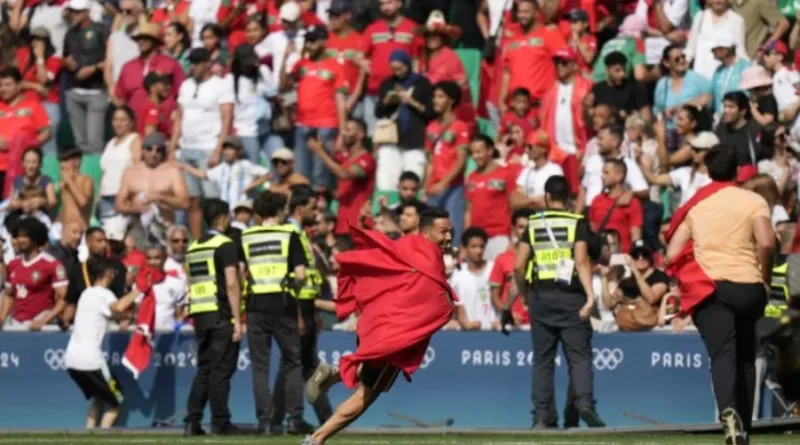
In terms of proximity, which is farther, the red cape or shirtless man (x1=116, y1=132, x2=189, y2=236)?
shirtless man (x1=116, y1=132, x2=189, y2=236)

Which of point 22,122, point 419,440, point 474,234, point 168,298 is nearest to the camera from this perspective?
point 419,440

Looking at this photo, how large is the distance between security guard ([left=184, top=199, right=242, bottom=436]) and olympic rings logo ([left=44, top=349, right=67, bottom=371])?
10.2 feet

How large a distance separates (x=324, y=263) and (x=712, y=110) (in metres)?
4.96

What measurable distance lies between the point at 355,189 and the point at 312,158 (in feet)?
2.67

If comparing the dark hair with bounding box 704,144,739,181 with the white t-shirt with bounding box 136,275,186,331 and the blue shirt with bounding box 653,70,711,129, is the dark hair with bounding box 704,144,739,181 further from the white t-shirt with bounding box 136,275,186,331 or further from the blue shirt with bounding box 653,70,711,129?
the white t-shirt with bounding box 136,275,186,331

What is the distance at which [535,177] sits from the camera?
22.8 meters

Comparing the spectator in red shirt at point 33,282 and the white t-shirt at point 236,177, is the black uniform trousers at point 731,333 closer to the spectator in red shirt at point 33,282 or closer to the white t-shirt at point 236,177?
the spectator in red shirt at point 33,282

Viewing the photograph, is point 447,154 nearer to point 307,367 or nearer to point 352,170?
point 352,170

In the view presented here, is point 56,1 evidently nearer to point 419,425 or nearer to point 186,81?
point 186,81

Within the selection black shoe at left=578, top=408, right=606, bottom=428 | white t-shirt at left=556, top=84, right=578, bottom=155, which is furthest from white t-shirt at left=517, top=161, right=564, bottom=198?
black shoe at left=578, top=408, right=606, bottom=428

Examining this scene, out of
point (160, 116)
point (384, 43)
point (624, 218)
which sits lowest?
point (624, 218)

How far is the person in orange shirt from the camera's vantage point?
26.0 metres

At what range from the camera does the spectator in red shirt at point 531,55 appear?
80.8 feet

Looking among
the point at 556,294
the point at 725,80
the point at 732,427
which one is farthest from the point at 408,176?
the point at 732,427
